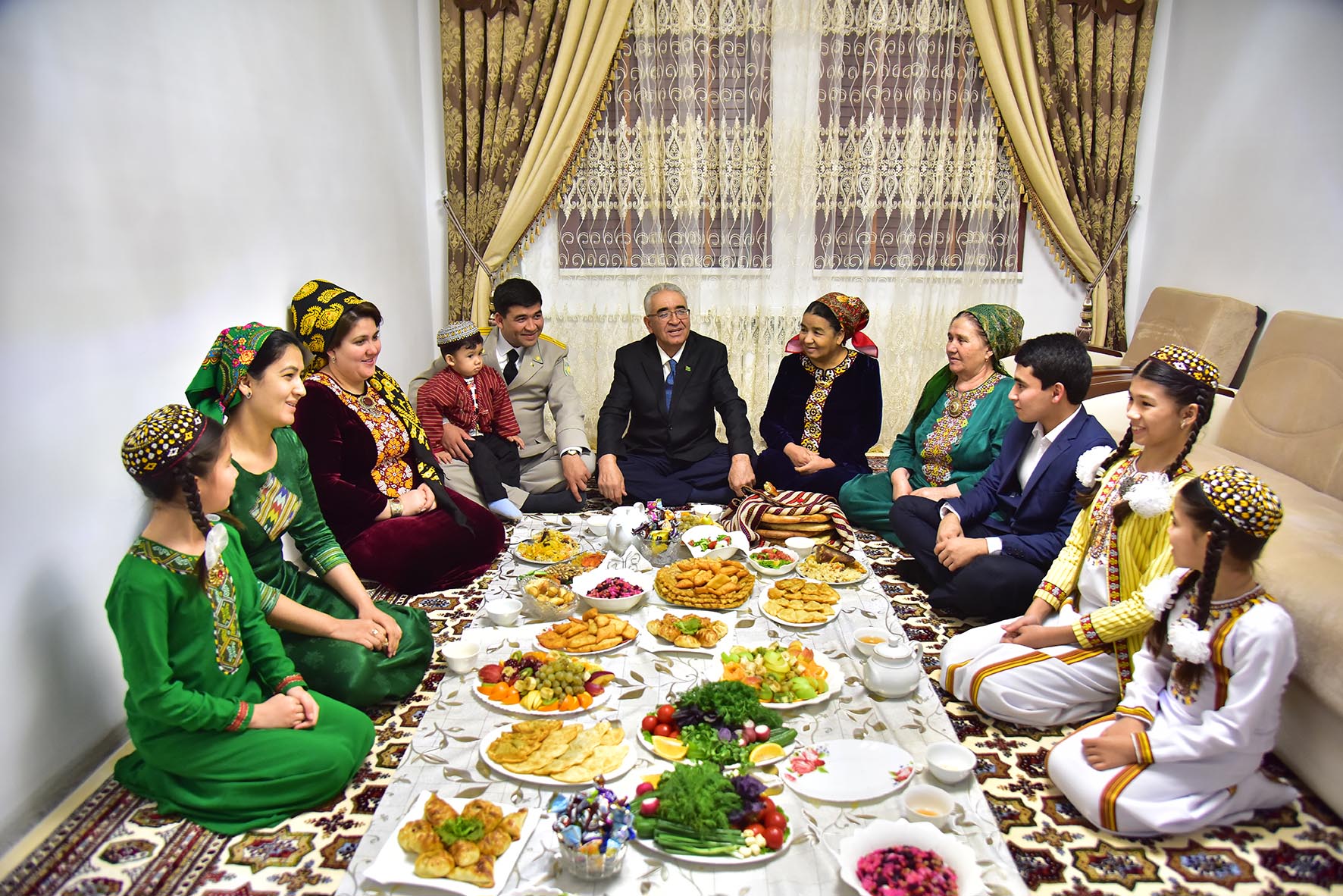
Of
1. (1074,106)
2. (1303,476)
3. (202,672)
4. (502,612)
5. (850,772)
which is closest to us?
(202,672)

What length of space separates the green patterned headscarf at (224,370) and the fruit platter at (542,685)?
4.06 feet

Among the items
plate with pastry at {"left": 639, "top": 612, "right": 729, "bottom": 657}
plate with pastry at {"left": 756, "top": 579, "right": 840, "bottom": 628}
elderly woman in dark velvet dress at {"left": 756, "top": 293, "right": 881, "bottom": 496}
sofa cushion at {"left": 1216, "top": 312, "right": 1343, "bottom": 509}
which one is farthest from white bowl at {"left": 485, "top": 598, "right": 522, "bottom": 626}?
sofa cushion at {"left": 1216, "top": 312, "right": 1343, "bottom": 509}

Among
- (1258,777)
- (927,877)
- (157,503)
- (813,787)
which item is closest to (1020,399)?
(1258,777)

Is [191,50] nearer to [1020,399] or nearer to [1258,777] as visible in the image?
[1020,399]

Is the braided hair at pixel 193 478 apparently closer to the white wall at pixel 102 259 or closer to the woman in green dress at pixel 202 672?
the woman in green dress at pixel 202 672

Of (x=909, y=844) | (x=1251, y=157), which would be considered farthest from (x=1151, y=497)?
(x=1251, y=157)

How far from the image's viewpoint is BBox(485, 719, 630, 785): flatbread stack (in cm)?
239

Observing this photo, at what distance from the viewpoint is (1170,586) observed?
2.35m

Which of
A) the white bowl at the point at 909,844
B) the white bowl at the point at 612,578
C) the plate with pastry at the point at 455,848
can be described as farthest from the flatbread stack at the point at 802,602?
the plate with pastry at the point at 455,848

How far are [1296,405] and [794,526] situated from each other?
2173 mm

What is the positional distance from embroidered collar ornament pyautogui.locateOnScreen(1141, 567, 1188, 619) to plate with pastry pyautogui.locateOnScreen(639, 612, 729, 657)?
134cm

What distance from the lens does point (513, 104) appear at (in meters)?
5.85

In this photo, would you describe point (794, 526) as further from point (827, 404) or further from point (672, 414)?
point (672, 414)

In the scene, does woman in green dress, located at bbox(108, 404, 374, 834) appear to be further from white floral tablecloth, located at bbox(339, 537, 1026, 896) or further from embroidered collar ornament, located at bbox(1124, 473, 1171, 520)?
embroidered collar ornament, located at bbox(1124, 473, 1171, 520)
